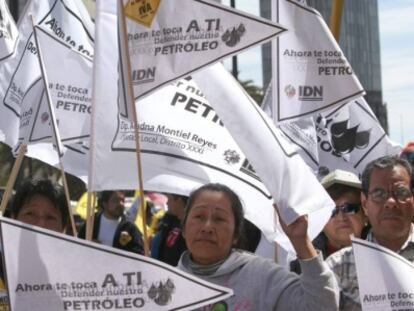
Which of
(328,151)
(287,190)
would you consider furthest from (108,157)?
(328,151)

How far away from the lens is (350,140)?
8.30 metres

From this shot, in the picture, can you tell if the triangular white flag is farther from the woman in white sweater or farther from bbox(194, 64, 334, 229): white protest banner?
the woman in white sweater

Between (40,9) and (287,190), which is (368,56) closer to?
(40,9)

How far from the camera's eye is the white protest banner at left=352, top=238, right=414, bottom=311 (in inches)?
142

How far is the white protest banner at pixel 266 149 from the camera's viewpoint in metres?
3.94

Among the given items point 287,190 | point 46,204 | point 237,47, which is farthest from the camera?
point 46,204

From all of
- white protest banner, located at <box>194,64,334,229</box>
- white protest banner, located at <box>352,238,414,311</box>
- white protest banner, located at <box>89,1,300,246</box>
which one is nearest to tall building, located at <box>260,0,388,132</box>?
white protest banner, located at <box>89,1,300,246</box>

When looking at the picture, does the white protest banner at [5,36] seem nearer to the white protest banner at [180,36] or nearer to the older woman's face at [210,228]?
the white protest banner at [180,36]

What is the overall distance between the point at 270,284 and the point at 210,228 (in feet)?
1.06

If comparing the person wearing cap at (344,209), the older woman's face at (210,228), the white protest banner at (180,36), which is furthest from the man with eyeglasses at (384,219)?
the person wearing cap at (344,209)

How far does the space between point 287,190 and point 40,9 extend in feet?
13.3

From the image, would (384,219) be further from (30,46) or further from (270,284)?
(30,46)

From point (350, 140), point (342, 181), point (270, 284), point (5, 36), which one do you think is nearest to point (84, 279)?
point (270, 284)

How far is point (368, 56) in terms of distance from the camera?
4903 centimetres
